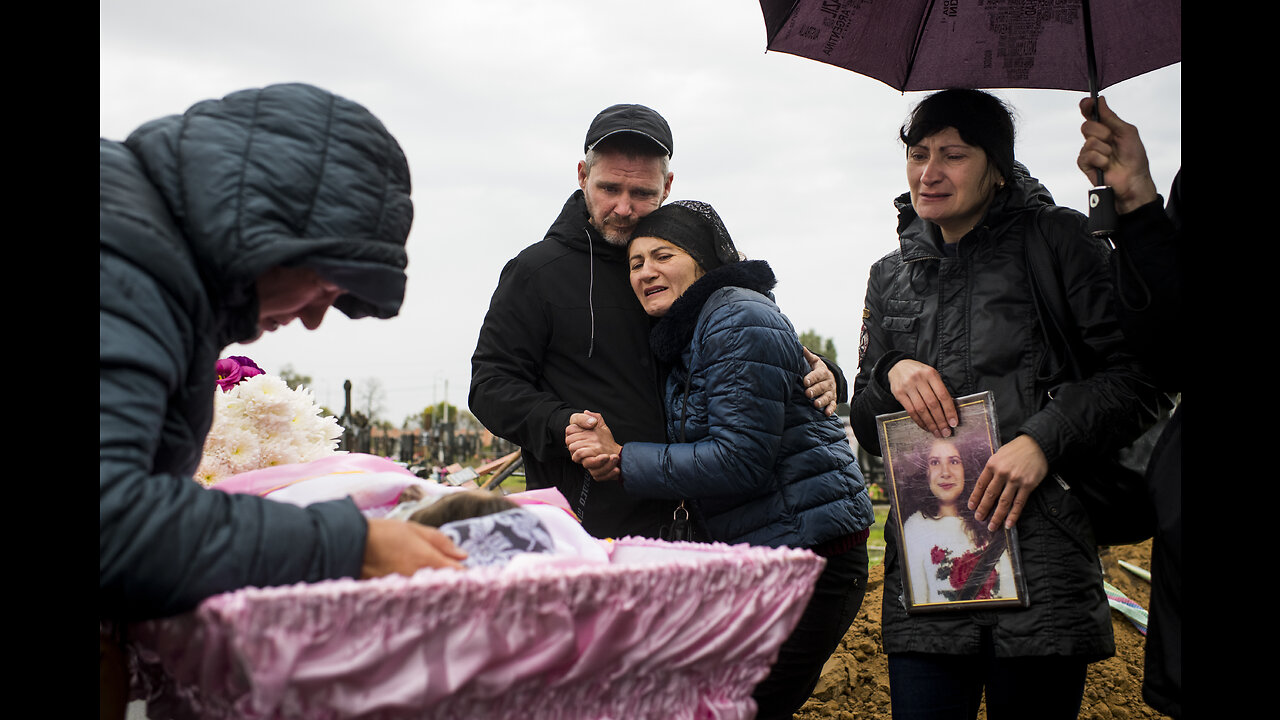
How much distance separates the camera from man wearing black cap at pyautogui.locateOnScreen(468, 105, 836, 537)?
265cm

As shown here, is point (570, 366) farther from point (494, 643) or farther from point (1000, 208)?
point (494, 643)

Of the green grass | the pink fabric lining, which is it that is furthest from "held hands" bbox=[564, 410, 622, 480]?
the green grass

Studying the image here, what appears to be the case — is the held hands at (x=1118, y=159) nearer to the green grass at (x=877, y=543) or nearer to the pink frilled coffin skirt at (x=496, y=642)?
the pink frilled coffin skirt at (x=496, y=642)

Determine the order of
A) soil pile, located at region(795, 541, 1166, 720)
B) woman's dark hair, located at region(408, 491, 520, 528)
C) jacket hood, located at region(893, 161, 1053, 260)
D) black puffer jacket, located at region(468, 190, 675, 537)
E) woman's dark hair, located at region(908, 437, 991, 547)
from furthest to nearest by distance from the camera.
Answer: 1. soil pile, located at region(795, 541, 1166, 720)
2. black puffer jacket, located at region(468, 190, 675, 537)
3. jacket hood, located at region(893, 161, 1053, 260)
4. woman's dark hair, located at region(908, 437, 991, 547)
5. woman's dark hair, located at region(408, 491, 520, 528)

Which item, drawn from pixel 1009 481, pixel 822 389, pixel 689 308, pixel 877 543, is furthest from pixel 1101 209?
pixel 877 543

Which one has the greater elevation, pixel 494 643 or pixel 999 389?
pixel 999 389

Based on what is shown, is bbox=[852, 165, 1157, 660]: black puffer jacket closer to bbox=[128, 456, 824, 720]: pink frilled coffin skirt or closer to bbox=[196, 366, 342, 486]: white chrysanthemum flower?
bbox=[128, 456, 824, 720]: pink frilled coffin skirt

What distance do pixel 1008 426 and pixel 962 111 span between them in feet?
2.71

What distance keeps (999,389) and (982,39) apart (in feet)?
3.45

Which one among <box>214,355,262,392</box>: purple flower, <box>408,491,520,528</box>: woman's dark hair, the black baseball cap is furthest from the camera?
the black baseball cap

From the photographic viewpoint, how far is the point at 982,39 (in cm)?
259

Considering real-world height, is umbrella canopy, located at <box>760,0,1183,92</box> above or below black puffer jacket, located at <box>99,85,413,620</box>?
above

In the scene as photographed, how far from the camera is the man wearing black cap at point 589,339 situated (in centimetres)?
265
